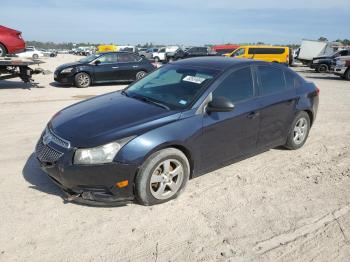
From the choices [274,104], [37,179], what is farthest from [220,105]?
[37,179]

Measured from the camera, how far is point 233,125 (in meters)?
4.41

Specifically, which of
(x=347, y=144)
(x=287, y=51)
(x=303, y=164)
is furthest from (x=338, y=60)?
(x=303, y=164)

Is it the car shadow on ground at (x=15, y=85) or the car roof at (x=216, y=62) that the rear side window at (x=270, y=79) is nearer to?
the car roof at (x=216, y=62)

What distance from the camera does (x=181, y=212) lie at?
3.74 metres

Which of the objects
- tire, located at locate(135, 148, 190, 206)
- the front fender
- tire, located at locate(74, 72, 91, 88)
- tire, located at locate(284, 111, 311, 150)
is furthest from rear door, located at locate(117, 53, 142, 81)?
tire, located at locate(135, 148, 190, 206)

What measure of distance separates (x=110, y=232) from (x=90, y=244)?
0.82 ft

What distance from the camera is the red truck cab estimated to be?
10.9 metres

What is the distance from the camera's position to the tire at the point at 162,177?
3.65 m

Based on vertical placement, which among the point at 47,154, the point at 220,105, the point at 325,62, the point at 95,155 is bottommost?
the point at 325,62

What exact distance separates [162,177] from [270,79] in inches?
94.3

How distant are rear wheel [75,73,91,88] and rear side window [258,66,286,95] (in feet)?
31.2

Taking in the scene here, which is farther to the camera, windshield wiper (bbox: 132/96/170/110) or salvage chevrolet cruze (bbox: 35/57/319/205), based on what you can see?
windshield wiper (bbox: 132/96/170/110)

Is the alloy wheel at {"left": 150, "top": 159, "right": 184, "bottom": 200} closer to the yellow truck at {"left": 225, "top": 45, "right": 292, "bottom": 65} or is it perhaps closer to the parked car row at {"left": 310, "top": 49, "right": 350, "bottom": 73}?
the yellow truck at {"left": 225, "top": 45, "right": 292, "bottom": 65}

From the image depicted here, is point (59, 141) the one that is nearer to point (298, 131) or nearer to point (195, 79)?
point (195, 79)
